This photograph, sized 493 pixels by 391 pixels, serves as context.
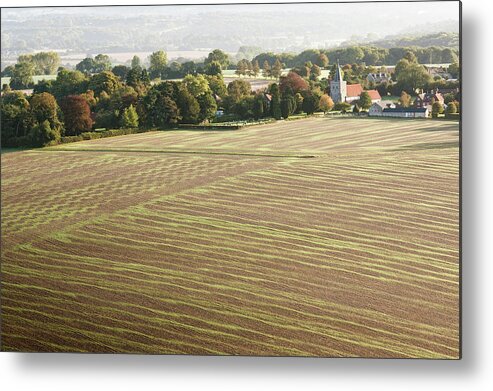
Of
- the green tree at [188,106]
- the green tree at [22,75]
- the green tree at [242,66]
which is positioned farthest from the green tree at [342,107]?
the green tree at [22,75]

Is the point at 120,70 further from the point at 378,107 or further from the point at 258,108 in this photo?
the point at 378,107

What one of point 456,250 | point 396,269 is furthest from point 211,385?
point 456,250

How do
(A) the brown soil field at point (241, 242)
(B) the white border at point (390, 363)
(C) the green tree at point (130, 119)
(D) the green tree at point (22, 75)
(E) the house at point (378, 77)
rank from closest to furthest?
(B) the white border at point (390, 363) < (A) the brown soil field at point (241, 242) < (E) the house at point (378, 77) < (D) the green tree at point (22, 75) < (C) the green tree at point (130, 119)

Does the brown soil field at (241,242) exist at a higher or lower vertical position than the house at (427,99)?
lower

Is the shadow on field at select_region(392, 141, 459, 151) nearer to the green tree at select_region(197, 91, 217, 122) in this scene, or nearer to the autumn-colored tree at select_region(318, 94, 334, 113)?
the autumn-colored tree at select_region(318, 94, 334, 113)

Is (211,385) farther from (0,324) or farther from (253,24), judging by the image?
(253,24)

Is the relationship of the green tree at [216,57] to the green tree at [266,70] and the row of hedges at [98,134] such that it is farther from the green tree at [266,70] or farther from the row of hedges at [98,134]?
the row of hedges at [98,134]
